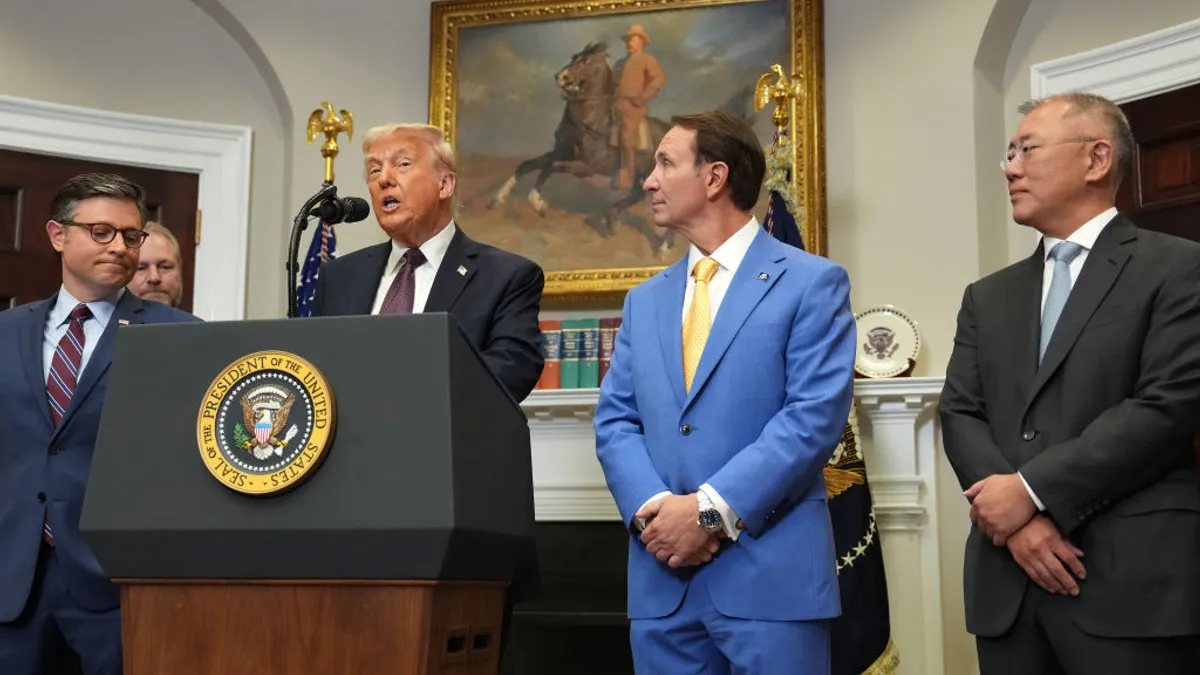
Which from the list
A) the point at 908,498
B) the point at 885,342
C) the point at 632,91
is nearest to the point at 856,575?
the point at 908,498

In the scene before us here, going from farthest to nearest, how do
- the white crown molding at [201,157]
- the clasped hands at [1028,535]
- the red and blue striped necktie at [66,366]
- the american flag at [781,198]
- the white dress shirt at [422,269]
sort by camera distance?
the white crown molding at [201,157], the american flag at [781,198], the white dress shirt at [422,269], the red and blue striped necktie at [66,366], the clasped hands at [1028,535]

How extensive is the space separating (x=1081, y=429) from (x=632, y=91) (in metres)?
3.24

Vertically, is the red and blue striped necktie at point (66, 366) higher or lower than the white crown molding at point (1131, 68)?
lower

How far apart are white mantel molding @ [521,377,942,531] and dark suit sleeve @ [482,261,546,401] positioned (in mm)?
1842

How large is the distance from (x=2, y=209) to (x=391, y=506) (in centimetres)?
418

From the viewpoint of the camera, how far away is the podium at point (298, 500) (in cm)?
187

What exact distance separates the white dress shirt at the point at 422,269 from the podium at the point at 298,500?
98 centimetres

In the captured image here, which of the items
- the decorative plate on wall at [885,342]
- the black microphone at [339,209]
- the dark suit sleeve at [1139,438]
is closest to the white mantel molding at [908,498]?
the decorative plate on wall at [885,342]

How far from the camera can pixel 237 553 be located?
1923mm

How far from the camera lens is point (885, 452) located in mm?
4773

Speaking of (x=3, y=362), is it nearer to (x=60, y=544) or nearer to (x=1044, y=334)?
(x=60, y=544)

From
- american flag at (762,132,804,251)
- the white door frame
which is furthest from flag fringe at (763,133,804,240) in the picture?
the white door frame

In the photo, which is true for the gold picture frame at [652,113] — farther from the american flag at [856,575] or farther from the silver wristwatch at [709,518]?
the silver wristwatch at [709,518]

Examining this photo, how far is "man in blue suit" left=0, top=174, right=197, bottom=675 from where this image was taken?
104 inches
